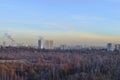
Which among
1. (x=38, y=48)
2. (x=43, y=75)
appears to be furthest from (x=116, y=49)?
(x=43, y=75)

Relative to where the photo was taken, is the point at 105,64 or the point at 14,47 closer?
the point at 105,64

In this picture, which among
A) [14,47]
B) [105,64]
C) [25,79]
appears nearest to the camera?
[25,79]

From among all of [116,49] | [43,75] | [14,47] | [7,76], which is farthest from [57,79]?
[14,47]

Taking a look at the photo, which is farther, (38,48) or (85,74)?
(38,48)

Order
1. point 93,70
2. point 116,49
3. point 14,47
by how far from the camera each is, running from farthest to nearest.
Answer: point 14,47 → point 116,49 → point 93,70

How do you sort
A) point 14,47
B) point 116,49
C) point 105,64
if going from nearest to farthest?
point 105,64 < point 116,49 < point 14,47

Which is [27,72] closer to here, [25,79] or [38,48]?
[25,79]

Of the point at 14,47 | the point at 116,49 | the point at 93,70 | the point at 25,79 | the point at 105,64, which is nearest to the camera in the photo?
the point at 25,79

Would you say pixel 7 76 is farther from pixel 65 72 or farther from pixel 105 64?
pixel 105 64
